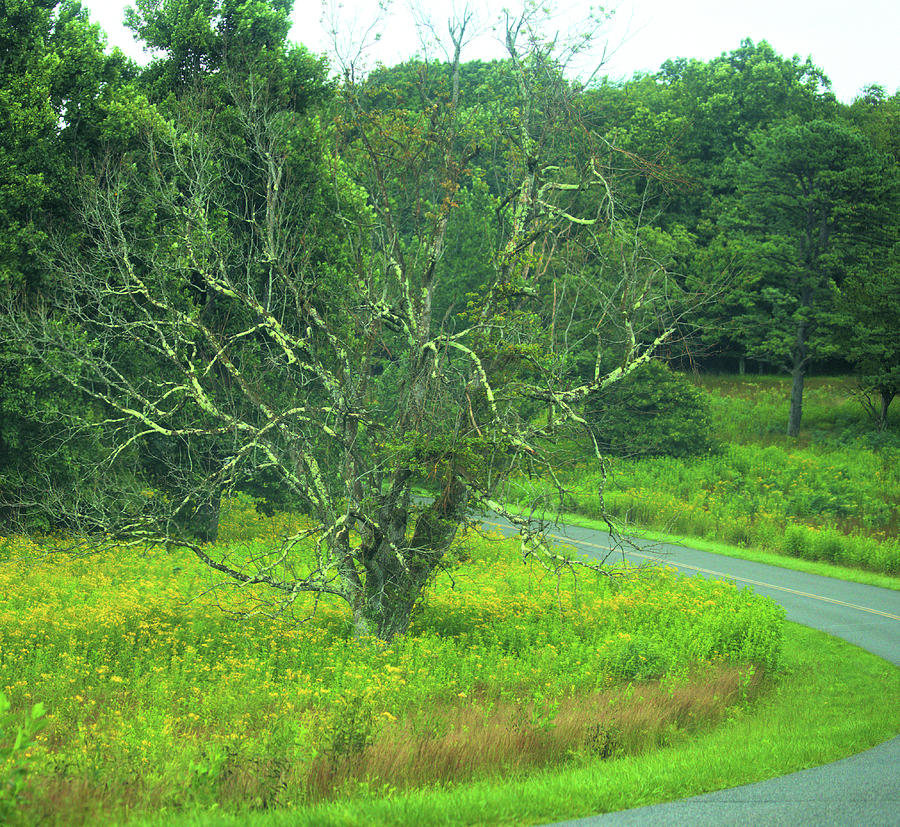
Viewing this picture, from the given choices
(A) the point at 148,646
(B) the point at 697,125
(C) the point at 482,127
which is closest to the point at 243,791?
(A) the point at 148,646

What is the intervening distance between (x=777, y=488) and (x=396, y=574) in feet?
62.8

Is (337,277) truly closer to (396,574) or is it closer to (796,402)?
(396,574)

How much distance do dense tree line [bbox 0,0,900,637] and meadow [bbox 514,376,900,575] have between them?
2.36 metres

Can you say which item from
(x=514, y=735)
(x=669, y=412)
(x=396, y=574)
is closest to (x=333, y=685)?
(x=396, y=574)

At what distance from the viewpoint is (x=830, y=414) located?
3634 cm

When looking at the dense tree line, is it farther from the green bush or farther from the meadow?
the meadow

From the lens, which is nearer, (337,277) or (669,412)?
(337,277)

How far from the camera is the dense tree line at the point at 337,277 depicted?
1162cm

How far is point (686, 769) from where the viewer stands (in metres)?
7.77

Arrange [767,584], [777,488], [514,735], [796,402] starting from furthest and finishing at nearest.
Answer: [796,402]
[777,488]
[767,584]
[514,735]

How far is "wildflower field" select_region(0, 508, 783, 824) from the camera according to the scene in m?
6.77

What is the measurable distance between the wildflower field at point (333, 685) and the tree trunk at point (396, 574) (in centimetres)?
37

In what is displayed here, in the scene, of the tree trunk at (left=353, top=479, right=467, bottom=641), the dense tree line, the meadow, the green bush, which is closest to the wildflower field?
the tree trunk at (left=353, top=479, right=467, bottom=641)

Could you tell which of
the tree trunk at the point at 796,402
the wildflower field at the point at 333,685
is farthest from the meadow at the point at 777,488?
the wildflower field at the point at 333,685
